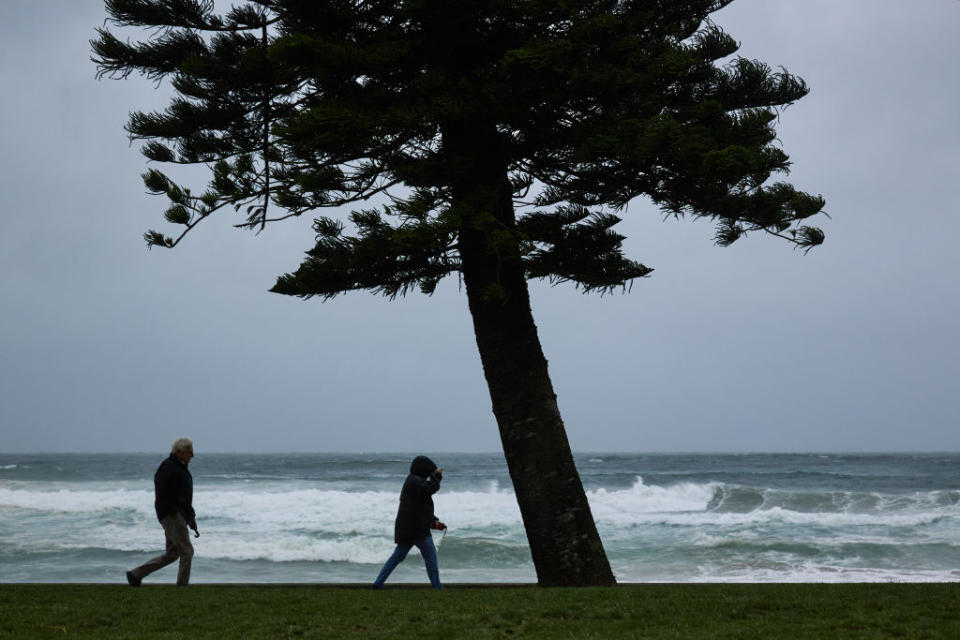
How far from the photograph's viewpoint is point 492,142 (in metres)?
8.33

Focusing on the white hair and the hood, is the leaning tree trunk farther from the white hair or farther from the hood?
the white hair

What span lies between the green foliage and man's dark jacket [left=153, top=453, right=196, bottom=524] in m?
2.07

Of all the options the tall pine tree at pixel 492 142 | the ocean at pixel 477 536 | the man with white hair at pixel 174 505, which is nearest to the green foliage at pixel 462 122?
the tall pine tree at pixel 492 142

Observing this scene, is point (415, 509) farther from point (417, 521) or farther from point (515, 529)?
point (515, 529)

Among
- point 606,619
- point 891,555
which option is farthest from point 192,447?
point 891,555

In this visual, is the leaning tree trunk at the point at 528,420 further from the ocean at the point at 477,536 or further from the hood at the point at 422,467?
the ocean at the point at 477,536

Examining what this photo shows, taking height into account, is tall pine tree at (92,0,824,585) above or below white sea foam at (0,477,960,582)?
above

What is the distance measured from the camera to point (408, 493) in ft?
26.1

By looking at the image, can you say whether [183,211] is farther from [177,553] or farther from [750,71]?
[750,71]

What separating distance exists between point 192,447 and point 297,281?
1858 mm

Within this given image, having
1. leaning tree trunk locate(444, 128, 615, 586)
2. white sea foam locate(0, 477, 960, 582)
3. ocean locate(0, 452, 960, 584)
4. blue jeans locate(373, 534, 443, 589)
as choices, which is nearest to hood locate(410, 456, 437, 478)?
blue jeans locate(373, 534, 443, 589)

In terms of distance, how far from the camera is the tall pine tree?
767cm

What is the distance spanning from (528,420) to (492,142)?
2.67m

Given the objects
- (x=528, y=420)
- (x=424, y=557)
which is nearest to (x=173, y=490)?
(x=424, y=557)
